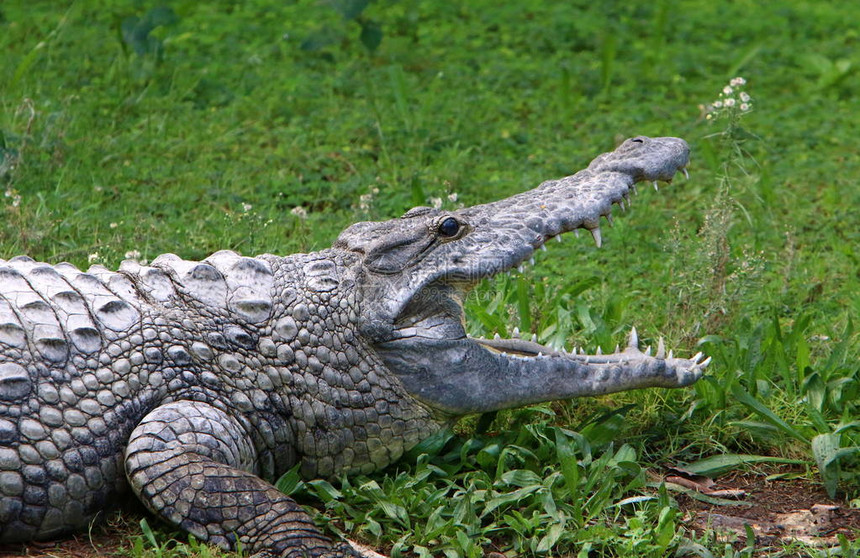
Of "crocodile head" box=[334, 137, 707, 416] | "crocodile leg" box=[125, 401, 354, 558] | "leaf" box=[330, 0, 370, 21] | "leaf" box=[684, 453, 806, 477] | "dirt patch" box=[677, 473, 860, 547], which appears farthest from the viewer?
"leaf" box=[330, 0, 370, 21]

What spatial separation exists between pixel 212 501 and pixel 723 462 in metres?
1.84

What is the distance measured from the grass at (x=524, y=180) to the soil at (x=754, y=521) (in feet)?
0.30

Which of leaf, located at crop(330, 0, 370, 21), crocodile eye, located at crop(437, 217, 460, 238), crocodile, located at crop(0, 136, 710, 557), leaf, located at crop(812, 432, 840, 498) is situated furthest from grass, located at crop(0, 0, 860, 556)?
crocodile eye, located at crop(437, 217, 460, 238)

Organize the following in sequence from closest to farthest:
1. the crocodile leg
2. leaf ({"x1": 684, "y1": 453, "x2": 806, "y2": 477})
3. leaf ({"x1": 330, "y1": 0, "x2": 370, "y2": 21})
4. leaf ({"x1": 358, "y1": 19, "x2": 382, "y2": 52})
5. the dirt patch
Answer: the crocodile leg
the dirt patch
leaf ({"x1": 684, "y1": 453, "x2": 806, "y2": 477})
leaf ({"x1": 330, "y1": 0, "x2": 370, "y2": 21})
leaf ({"x1": 358, "y1": 19, "x2": 382, "y2": 52})

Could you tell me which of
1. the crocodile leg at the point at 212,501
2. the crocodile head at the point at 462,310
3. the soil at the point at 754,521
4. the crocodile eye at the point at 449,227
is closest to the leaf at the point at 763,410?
the soil at the point at 754,521

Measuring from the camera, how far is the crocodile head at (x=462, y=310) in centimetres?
371

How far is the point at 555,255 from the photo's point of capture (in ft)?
18.6

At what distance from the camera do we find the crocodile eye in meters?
3.80

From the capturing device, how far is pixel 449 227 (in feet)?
12.5

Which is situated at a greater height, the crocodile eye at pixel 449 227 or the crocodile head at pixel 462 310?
the crocodile eye at pixel 449 227

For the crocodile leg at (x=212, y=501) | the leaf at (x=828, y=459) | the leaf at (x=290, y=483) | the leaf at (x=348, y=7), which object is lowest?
the leaf at (x=828, y=459)

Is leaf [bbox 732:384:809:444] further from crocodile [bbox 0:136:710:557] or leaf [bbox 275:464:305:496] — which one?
leaf [bbox 275:464:305:496]

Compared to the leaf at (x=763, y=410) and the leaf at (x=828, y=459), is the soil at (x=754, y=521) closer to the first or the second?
the leaf at (x=828, y=459)

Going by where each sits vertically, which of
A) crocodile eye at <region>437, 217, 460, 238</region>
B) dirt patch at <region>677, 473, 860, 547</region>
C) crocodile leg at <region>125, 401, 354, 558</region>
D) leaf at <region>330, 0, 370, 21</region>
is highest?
leaf at <region>330, 0, 370, 21</region>
